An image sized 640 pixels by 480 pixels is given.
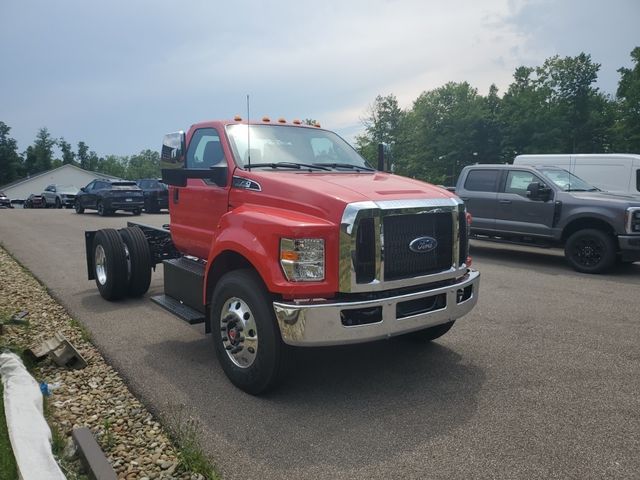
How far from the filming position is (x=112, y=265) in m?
6.57

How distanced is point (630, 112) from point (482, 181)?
3521 centimetres

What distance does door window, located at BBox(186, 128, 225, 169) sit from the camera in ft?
16.3

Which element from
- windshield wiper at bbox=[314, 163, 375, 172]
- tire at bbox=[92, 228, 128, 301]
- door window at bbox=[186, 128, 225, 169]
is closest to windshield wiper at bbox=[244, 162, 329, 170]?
windshield wiper at bbox=[314, 163, 375, 172]

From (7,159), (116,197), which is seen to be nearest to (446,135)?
(116,197)

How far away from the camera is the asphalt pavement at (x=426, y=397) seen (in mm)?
3047

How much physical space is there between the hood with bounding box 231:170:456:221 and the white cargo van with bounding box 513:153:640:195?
1095 cm

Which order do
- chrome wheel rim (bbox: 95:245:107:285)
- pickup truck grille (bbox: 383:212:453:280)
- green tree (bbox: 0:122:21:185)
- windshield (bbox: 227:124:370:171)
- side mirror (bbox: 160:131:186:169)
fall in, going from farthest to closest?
green tree (bbox: 0:122:21:185), chrome wheel rim (bbox: 95:245:107:285), side mirror (bbox: 160:131:186:169), windshield (bbox: 227:124:370:171), pickup truck grille (bbox: 383:212:453:280)

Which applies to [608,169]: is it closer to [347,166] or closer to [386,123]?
[347,166]

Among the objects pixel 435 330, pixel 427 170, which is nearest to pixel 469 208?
pixel 435 330

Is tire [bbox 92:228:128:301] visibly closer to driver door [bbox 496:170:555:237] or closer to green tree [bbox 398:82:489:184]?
driver door [bbox 496:170:555:237]

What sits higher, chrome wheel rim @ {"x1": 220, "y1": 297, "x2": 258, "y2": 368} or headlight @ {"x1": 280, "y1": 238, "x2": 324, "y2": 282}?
headlight @ {"x1": 280, "y1": 238, "x2": 324, "y2": 282}

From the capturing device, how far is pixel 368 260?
12.0 ft

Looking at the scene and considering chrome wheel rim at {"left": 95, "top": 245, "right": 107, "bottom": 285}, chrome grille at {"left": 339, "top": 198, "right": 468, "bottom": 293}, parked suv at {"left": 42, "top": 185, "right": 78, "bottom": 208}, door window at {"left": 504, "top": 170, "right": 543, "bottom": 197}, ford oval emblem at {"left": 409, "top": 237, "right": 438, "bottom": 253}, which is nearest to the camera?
chrome grille at {"left": 339, "top": 198, "right": 468, "bottom": 293}

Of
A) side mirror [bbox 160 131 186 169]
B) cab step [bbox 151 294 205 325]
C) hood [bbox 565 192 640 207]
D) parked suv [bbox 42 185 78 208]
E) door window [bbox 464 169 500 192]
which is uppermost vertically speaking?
side mirror [bbox 160 131 186 169]
